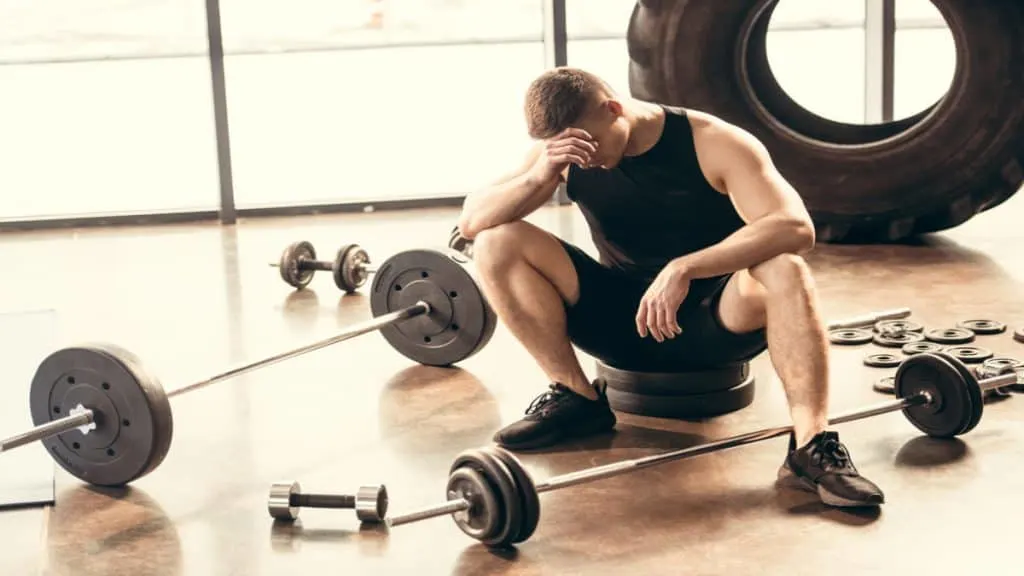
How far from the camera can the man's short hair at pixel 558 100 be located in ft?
7.34

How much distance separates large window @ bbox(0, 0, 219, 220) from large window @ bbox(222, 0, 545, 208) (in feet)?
0.78

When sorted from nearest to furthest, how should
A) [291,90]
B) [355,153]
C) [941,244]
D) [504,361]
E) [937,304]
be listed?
1. [504,361]
2. [937,304]
3. [941,244]
4. [355,153]
5. [291,90]

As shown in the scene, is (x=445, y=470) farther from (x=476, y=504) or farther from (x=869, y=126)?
(x=869, y=126)

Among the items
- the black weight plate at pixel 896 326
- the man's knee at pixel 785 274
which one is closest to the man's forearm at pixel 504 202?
the man's knee at pixel 785 274

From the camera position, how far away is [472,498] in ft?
6.84

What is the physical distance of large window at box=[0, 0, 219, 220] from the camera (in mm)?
5699

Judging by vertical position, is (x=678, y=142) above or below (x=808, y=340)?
above

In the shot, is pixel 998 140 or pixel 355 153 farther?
pixel 355 153

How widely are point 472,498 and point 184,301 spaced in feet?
6.73

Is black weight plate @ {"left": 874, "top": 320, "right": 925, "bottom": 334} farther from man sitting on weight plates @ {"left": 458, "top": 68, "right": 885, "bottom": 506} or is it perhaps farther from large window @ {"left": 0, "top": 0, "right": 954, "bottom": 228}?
large window @ {"left": 0, "top": 0, "right": 954, "bottom": 228}

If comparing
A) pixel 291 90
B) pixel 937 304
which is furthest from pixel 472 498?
pixel 291 90

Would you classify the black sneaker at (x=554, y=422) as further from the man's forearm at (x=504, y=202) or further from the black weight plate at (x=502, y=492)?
the black weight plate at (x=502, y=492)

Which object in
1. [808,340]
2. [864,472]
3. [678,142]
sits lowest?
[864,472]

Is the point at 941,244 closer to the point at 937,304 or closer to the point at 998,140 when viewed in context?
the point at 998,140
